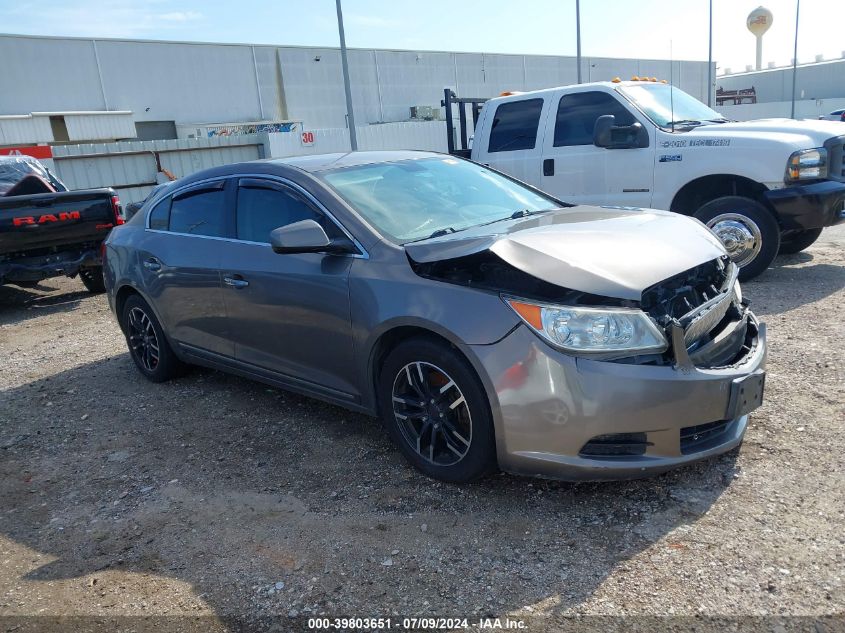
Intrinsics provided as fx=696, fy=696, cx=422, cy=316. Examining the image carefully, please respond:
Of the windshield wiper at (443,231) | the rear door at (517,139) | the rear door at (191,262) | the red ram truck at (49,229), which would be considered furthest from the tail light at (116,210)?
the windshield wiper at (443,231)

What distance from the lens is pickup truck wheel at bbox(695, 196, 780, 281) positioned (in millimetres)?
6863

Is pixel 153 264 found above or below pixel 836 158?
below

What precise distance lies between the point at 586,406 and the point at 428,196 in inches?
71.1

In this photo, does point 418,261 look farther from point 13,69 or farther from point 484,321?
point 13,69

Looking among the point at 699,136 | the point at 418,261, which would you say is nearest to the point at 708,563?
the point at 418,261

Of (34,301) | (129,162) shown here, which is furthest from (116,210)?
(129,162)

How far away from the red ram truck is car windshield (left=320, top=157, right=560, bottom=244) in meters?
5.95

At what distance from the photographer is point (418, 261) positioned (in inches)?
133

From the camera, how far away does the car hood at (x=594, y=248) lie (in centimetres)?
303

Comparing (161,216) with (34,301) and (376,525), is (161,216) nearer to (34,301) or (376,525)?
(376,525)

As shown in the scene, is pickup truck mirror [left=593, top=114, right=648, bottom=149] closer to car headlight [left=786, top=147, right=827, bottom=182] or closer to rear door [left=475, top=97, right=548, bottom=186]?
rear door [left=475, top=97, right=548, bottom=186]

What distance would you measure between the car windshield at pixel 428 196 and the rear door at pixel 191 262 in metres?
1.01

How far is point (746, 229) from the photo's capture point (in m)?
6.93

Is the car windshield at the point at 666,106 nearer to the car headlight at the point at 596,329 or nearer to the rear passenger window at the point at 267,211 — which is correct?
the rear passenger window at the point at 267,211
